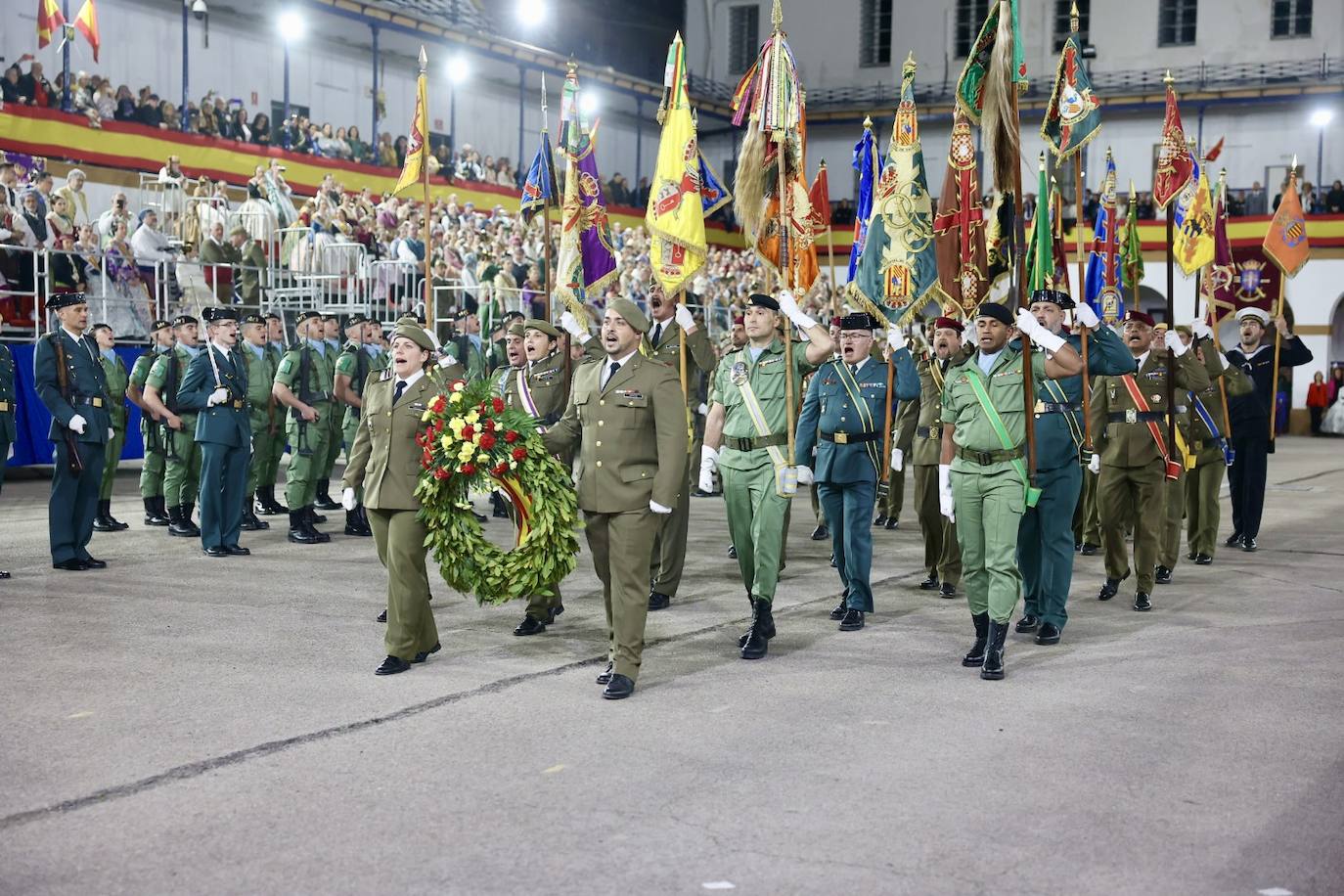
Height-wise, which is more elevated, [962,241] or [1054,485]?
[962,241]

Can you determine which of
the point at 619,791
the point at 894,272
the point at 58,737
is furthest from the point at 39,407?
the point at 619,791

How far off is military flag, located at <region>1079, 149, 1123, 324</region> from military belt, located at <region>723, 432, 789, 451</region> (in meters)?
5.03

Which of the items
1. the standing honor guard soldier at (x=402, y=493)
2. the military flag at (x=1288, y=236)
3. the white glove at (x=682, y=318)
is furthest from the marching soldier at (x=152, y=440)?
the military flag at (x=1288, y=236)

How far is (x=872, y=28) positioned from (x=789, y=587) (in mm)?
39855

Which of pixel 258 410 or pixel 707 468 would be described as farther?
pixel 258 410

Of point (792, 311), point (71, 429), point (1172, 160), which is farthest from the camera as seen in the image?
point (1172, 160)

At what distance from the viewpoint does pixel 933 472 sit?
10.8 m

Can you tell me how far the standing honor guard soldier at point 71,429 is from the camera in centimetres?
1027

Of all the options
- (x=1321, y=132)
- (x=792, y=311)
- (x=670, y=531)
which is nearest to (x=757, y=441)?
(x=792, y=311)

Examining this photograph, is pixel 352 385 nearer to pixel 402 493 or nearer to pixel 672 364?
pixel 672 364

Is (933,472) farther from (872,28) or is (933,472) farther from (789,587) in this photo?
(872,28)

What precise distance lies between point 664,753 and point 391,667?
197cm

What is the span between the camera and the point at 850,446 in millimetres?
8656

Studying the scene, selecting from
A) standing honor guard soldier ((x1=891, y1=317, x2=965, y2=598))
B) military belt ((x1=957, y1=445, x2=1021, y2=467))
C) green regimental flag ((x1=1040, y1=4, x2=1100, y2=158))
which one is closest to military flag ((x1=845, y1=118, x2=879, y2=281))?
standing honor guard soldier ((x1=891, y1=317, x2=965, y2=598))
